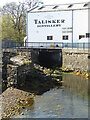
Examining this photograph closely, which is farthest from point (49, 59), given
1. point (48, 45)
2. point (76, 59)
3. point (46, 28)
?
point (46, 28)

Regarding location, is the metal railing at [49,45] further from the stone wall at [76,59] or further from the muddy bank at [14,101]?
the muddy bank at [14,101]

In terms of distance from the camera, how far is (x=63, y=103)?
18.4m

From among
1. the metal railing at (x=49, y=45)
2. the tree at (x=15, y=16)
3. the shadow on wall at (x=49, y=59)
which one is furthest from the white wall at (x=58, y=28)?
the tree at (x=15, y=16)

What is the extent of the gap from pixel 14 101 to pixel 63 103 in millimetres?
3263

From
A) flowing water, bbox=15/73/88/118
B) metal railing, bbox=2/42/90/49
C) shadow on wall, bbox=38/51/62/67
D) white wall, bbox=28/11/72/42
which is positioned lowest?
flowing water, bbox=15/73/88/118

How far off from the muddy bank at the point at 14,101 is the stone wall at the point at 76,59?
34.3 feet

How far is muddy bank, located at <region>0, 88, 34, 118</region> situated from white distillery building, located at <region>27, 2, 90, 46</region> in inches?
574

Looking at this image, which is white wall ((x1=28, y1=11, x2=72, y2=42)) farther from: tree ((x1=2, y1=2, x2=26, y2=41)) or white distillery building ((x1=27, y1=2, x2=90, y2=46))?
tree ((x1=2, y1=2, x2=26, y2=41))

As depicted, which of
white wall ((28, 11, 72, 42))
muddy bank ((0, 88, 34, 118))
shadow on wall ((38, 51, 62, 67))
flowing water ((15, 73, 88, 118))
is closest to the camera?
flowing water ((15, 73, 88, 118))

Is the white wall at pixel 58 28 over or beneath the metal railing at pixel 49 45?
over

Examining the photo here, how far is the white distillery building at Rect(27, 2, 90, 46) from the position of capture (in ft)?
111

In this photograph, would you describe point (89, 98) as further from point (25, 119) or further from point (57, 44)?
point (57, 44)

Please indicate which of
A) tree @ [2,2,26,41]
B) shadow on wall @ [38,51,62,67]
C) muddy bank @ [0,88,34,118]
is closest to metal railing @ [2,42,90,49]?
shadow on wall @ [38,51,62,67]

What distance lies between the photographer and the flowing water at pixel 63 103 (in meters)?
16.1
